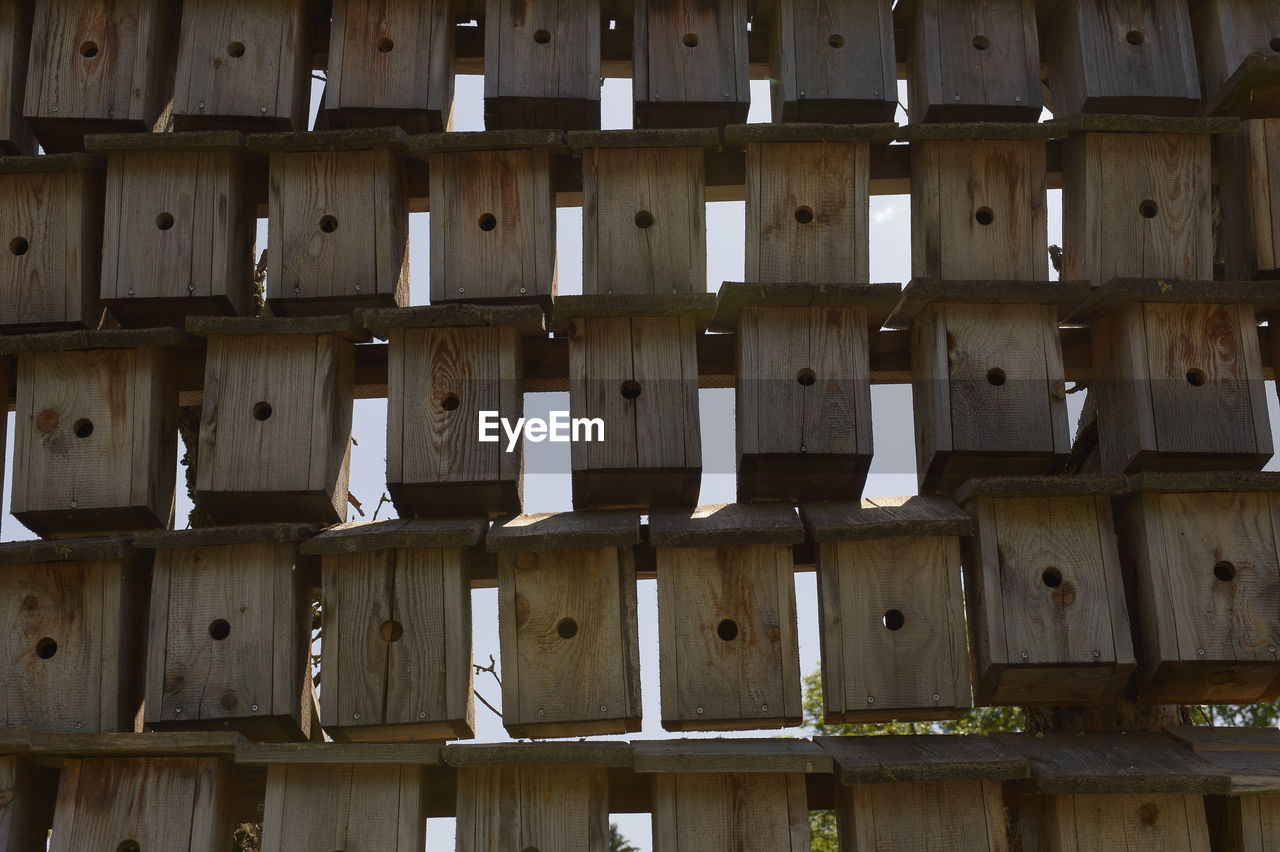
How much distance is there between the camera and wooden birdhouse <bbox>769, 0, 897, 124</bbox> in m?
4.65

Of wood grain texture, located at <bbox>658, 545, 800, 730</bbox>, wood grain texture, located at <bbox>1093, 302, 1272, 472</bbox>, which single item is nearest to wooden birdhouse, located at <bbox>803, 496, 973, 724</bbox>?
wood grain texture, located at <bbox>658, 545, 800, 730</bbox>

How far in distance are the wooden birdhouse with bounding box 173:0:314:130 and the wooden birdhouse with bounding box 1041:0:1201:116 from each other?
220 centimetres

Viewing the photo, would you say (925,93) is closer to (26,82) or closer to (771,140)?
(771,140)

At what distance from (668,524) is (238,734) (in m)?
1.14

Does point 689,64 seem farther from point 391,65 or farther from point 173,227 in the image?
point 173,227

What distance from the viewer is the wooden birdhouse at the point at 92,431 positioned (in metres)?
4.23

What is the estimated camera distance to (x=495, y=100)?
4.64 metres

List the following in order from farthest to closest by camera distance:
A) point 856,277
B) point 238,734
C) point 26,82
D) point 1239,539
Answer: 1. point 26,82
2. point 856,277
3. point 1239,539
4. point 238,734

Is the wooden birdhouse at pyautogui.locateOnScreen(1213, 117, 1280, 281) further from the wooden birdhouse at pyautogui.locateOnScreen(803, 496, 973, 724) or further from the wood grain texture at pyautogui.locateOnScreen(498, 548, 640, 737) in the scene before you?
the wood grain texture at pyautogui.locateOnScreen(498, 548, 640, 737)

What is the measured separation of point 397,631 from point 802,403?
117cm

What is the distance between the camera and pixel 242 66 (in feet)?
15.4

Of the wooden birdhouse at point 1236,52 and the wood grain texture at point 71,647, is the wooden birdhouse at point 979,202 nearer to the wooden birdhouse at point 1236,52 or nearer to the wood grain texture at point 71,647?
the wooden birdhouse at point 1236,52

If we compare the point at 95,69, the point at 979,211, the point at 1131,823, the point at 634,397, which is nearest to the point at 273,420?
the point at 634,397

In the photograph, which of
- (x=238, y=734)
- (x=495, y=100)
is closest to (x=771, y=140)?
(x=495, y=100)
